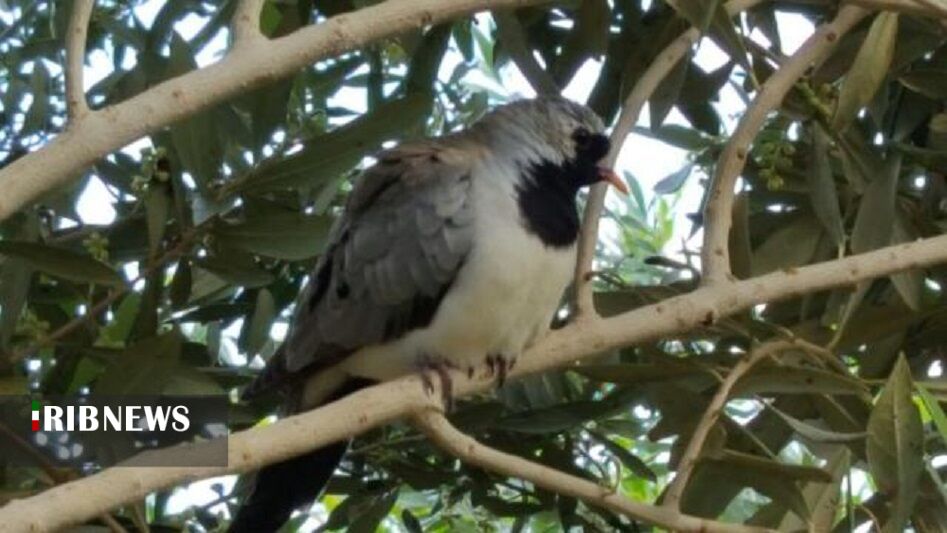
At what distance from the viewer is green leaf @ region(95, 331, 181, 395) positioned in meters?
2.94

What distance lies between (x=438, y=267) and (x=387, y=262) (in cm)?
10

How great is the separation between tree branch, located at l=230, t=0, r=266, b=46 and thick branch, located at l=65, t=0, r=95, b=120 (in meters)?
0.16

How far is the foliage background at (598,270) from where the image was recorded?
9.71ft

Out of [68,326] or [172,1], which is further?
[172,1]

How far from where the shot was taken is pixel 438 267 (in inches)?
130

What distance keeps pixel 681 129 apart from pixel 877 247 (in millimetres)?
764

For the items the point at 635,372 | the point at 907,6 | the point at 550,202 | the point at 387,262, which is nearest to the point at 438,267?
the point at 387,262

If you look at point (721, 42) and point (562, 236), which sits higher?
point (721, 42)

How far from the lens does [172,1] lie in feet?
11.7

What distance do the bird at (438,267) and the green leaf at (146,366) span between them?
1.13 feet

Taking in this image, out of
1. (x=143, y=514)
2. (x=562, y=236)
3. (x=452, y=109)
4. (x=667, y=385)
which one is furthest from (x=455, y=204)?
(x=452, y=109)

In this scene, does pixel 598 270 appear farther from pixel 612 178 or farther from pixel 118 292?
pixel 118 292

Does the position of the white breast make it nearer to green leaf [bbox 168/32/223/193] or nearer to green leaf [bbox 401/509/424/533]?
green leaf [bbox 168/32/223/193]

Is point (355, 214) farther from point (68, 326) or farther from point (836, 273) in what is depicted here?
point (836, 273)
